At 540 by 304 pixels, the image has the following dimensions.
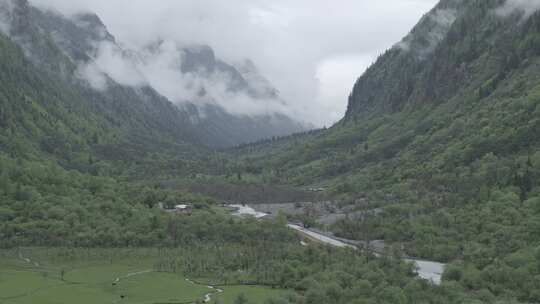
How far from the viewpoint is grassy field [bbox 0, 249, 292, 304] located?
164000 millimetres

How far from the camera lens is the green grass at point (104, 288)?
6462 inches

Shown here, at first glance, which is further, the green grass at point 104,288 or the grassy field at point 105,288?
the green grass at point 104,288

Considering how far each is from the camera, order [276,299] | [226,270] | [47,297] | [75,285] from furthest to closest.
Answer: [226,270]
[75,285]
[47,297]
[276,299]

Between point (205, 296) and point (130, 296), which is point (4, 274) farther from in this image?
point (205, 296)

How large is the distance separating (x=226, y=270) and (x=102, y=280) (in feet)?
105

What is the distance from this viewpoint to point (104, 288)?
178250 millimetres

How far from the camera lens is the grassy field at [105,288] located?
16400cm

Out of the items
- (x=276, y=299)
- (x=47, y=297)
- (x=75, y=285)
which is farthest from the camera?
(x=75, y=285)

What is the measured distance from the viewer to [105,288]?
17825 cm

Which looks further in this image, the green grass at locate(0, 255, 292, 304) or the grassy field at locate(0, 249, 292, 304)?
the green grass at locate(0, 255, 292, 304)

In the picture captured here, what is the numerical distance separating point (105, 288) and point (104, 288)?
0.23 metres

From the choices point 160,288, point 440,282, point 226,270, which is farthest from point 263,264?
point 440,282

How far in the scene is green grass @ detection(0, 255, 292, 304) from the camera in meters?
164

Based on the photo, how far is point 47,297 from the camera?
547 feet
